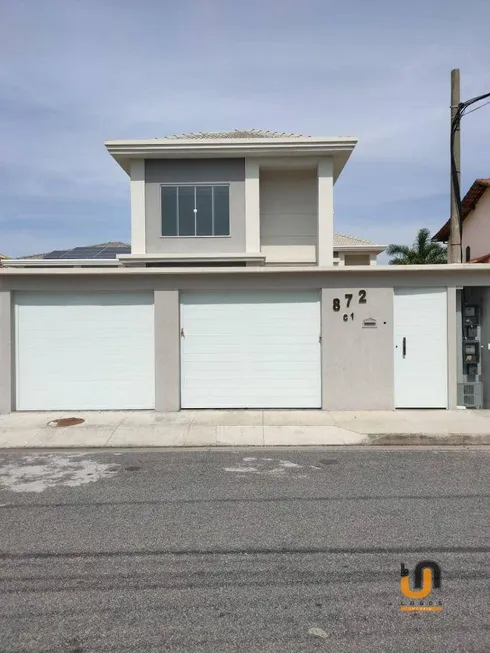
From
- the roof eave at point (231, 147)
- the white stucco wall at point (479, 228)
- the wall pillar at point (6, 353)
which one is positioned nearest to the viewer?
the wall pillar at point (6, 353)

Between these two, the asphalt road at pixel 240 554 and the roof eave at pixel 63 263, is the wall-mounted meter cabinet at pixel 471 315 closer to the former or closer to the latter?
the asphalt road at pixel 240 554

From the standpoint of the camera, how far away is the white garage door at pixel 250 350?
10367 mm

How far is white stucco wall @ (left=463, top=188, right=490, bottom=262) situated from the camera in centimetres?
2269

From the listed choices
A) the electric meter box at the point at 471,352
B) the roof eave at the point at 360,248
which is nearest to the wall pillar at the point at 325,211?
the electric meter box at the point at 471,352

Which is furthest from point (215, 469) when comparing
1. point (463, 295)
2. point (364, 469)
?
point (463, 295)

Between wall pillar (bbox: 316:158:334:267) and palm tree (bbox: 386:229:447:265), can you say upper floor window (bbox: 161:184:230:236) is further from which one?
palm tree (bbox: 386:229:447:265)

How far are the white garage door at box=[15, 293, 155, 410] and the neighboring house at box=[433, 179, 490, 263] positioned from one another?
15.6 m

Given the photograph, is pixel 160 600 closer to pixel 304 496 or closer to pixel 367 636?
pixel 367 636

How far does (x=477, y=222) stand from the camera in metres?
24.0

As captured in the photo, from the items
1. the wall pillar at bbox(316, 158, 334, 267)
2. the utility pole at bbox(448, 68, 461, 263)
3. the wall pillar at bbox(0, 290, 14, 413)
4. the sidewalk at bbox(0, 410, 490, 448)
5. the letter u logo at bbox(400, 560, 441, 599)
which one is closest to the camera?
the letter u logo at bbox(400, 560, 441, 599)

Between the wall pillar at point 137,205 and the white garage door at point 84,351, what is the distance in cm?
814

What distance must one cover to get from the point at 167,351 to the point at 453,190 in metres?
9.08

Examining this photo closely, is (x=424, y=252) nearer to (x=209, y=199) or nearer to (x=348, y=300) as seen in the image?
(x=209, y=199)

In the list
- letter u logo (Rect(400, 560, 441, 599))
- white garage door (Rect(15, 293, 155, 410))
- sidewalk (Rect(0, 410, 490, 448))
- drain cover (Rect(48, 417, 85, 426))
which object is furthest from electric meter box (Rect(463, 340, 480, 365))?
drain cover (Rect(48, 417, 85, 426))
